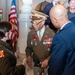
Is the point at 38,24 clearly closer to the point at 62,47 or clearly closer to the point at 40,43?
the point at 40,43

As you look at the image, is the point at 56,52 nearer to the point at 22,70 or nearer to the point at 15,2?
the point at 22,70

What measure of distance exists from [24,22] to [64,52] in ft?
13.6

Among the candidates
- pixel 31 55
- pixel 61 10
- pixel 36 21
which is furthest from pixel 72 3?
pixel 61 10

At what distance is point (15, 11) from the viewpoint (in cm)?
638

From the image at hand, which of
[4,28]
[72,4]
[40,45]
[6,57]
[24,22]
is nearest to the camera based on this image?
[6,57]

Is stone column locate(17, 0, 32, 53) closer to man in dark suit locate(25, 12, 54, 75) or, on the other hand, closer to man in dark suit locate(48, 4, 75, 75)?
man in dark suit locate(25, 12, 54, 75)

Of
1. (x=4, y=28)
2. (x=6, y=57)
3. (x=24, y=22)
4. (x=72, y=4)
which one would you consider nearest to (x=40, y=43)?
(x=4, y=28)

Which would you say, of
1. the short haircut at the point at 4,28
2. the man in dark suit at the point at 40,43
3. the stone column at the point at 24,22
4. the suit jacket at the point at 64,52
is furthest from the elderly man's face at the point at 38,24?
the stone column at the point at 24,22

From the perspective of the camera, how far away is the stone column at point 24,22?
6.13 metres

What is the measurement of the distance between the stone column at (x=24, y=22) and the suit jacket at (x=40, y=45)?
3.11 m

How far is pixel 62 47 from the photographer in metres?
2.10

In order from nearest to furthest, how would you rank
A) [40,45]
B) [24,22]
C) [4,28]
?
[4,28] < [40,45] < [24,22]

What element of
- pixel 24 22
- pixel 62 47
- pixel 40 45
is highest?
pixel 62 47

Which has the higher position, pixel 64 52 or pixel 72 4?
pixel 72 4
